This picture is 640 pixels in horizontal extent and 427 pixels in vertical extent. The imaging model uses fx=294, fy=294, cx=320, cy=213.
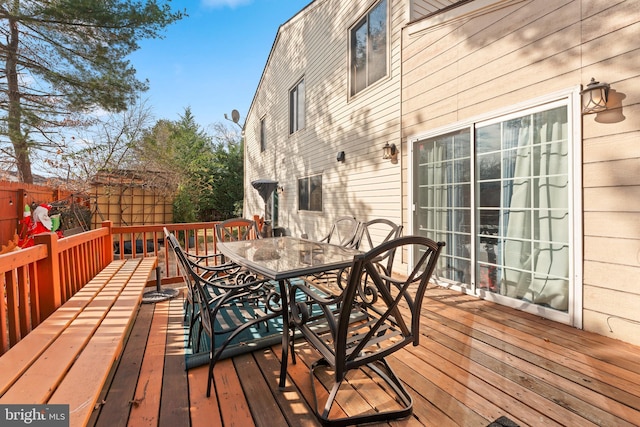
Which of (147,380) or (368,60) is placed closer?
(147,380)

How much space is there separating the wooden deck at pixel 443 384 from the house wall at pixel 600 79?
0.40 meters

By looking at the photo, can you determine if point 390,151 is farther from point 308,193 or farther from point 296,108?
point 296,108

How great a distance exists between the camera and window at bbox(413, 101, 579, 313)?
2.80 meters

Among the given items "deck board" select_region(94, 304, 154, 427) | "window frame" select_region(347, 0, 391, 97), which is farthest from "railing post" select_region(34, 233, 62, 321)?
"window frame" select_region(347, 0, 391, 97)

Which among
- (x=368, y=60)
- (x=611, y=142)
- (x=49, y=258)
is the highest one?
(x=368, y=60)

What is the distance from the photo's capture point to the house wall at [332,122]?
15.8ft

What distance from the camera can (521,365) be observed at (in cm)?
208

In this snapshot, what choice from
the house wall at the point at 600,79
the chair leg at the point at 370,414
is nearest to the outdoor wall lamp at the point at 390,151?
the house wall at the point at 600,79

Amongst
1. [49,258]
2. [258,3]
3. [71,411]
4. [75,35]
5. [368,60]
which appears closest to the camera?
[71,411]

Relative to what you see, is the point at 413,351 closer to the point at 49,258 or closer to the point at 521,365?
the point at 521,365

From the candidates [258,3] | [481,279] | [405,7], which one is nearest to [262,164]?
[258,3]

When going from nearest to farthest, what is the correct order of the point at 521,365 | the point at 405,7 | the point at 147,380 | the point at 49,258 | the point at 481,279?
the point at 147,380, the point at 521,365, the point at 49,258, the point at 481,279, the point at 405,7

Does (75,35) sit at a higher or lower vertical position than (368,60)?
higher

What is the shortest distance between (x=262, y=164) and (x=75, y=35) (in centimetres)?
632
